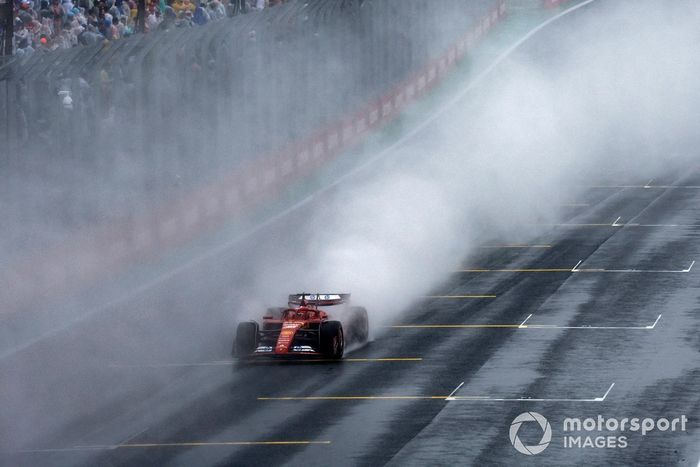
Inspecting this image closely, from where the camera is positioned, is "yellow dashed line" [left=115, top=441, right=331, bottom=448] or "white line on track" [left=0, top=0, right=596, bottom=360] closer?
"yellow dashed line" [left=115, top=441, right=331, bottom=448]

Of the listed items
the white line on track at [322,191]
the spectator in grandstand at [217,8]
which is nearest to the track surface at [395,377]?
the white line on track at [322,191]

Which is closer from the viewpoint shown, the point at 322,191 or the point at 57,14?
the point at 322,191

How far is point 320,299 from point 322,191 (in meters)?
14.1

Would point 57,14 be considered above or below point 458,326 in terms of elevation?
above

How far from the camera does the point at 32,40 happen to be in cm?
4009

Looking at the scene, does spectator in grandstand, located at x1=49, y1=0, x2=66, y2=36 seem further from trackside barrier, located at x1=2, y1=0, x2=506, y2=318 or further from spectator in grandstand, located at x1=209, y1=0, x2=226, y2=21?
trackside barrier, located at x1=2, y1=0, x2=506, y2=318

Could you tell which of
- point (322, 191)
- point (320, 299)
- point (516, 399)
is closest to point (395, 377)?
point (516, 399)

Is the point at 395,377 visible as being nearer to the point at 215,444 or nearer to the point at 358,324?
the point at 358,324

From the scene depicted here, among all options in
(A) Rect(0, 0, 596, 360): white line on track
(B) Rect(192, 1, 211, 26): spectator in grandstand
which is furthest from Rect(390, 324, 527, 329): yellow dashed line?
(B) Rect(192, 1, 211, 26): spectator in grandstand

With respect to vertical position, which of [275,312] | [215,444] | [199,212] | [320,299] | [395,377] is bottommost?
[215,444]

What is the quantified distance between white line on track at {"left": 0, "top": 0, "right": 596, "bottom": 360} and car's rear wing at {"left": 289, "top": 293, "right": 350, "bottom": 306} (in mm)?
3488

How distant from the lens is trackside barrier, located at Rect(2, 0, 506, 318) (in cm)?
2928

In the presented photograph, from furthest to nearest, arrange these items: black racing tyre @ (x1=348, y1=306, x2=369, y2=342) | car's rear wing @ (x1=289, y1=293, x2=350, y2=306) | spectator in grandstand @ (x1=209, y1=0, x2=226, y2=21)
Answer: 1. spectator in grandstand @ (x1=209, y1=0, x2=226, y2=21)
2. black racing tyre @ (x1=348, y1=306, x2=369, y2=342)
3. car's rear wing @ (x1=289, y1=293, x2=350, y2=306)

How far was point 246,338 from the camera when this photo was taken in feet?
89.7
